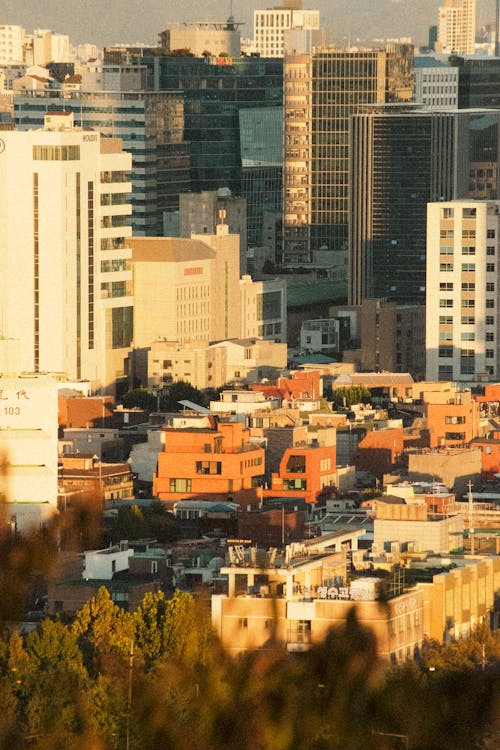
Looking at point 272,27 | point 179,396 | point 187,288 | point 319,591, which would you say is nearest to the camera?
point 319,591

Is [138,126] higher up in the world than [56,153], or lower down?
higher up

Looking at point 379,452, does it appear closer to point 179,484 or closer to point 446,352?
point 179,484

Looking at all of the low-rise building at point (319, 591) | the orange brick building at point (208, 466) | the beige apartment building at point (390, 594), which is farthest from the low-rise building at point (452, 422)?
the low-rise building at point (319, 591)

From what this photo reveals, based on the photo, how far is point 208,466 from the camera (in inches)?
1342

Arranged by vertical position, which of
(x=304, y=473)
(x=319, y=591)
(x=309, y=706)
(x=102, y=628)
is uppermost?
(x=309, y=706)

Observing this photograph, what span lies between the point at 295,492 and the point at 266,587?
14.6 metres

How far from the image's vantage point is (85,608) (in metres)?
20.4

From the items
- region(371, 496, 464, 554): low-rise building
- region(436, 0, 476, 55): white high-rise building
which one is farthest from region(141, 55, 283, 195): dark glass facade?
region(371, 496, 464, 554): low-rise building

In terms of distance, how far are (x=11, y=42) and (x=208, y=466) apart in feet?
324

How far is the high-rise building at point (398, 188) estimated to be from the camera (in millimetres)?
69688

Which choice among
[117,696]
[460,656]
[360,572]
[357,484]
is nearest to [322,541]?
[360,572]

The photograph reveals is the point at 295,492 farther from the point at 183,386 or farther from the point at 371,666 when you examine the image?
the point at 371,666

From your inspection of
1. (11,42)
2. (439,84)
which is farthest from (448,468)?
(11,42)

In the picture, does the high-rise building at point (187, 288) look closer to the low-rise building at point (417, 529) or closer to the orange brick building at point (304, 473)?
the orange brick building at point (304, 473)
